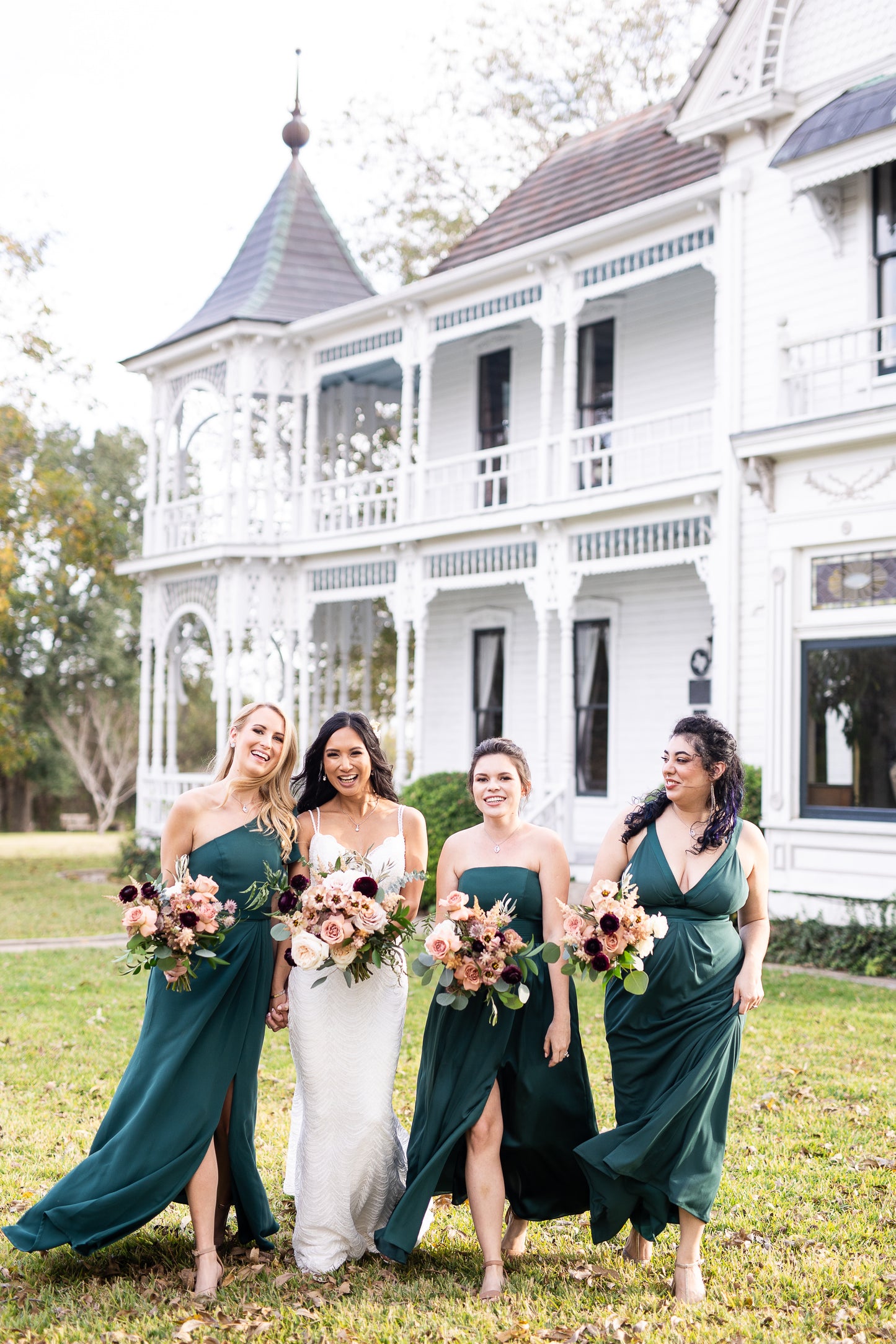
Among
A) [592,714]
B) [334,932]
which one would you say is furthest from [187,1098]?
[592,714]

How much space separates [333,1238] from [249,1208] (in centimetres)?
34

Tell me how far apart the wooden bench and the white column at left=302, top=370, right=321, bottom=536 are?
22086mm

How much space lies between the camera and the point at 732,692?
42.7 feet

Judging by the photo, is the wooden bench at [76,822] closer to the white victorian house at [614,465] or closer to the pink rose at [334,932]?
the white victorian house at [614,465]

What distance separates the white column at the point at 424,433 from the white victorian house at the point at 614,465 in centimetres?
5

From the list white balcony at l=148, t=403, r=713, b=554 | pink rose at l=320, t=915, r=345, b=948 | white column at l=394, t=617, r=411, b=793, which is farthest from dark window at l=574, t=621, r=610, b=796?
pink rose at l=320, t=915, r=345, b=948

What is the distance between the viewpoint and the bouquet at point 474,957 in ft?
14.9

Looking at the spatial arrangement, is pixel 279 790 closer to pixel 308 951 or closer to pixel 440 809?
pixel 308 951

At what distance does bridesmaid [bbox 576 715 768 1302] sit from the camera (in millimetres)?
4668

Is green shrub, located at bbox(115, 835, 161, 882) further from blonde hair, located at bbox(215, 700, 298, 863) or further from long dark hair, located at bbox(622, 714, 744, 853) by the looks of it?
long dark hair, located at bbox(622, 714, 744, 853)

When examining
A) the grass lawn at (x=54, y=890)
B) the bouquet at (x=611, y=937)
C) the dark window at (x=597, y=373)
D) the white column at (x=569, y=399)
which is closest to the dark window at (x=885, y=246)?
the white column at (x=569, y=399)

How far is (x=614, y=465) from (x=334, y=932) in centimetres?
1065

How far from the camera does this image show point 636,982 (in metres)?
4.49

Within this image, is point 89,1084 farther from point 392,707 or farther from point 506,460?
point 392,707
